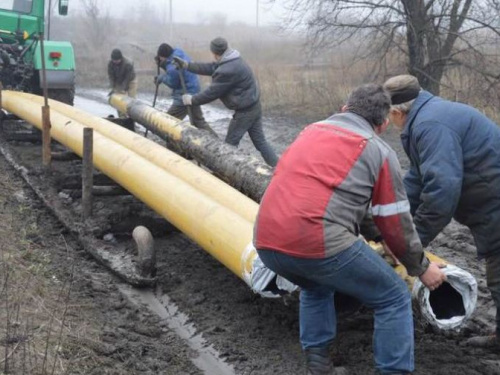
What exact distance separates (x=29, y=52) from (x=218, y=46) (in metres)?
4.58

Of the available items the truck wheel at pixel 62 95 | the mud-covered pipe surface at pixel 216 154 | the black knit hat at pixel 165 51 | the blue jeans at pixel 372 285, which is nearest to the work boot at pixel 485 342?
the blue jeans at pixel 372 285

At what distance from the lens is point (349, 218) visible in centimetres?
313

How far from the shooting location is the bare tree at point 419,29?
12.0m

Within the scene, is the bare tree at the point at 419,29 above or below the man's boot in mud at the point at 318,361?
above

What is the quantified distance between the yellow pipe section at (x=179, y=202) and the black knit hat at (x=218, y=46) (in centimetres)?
178

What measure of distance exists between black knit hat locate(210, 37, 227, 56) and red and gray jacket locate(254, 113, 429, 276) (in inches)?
207

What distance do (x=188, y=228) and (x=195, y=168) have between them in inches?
45.3

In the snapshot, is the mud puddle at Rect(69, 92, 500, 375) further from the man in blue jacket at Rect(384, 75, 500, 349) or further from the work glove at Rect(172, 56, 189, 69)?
the work glove at Rect(172, 56, 189, 69)

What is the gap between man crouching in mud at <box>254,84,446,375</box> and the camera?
3.07m

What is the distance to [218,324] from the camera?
15.8 feet

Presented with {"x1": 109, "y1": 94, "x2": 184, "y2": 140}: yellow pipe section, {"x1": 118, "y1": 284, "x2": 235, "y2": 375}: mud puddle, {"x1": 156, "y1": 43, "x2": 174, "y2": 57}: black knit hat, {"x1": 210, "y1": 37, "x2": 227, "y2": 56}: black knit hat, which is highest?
{"x1": 210, "y1": 37, "x2": 227, "y2": 56}: black knit hat

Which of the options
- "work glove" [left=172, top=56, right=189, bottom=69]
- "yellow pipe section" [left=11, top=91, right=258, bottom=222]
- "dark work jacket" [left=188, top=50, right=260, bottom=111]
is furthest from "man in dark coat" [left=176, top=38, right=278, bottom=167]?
"yellow pipe section" [left=11, top=91, right=258, bottom=222]

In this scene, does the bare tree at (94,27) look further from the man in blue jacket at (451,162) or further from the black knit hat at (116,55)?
the man in blue jacket at (451,162)

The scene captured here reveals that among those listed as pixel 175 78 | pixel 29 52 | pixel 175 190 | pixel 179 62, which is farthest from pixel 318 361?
pixel 29 52
